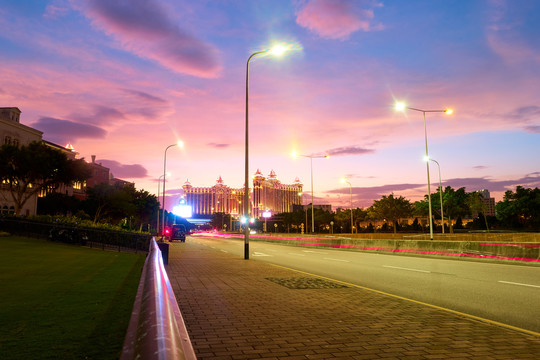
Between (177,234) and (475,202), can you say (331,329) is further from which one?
(475,202)

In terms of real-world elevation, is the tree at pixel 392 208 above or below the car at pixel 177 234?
above

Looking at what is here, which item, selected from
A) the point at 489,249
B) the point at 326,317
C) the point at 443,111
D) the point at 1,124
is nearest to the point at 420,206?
the point at 443,111

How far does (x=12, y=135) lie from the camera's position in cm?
5462

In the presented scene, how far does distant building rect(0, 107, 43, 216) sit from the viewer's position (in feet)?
173

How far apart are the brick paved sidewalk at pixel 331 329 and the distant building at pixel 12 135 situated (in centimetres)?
5218

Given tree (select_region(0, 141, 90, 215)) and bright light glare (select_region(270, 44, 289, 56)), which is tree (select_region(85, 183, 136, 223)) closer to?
tree (select_region(0, 141, 90, 215))

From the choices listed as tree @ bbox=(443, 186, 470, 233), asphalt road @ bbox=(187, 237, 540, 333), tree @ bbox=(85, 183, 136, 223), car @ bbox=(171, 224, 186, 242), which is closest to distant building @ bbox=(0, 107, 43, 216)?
tree @ bbox=(85, 183, 136, 223)

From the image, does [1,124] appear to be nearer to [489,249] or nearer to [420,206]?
[489,249]

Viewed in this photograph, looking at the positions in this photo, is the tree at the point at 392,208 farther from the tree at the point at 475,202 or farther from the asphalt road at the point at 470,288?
the asphalt road at the point at 470,288

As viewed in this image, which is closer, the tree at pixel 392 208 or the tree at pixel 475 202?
the tree at pixel 475 202

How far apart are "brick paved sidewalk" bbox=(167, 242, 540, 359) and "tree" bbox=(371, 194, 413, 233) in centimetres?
8966

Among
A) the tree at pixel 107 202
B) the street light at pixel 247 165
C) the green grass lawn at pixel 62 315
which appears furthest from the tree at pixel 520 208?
the green grass lawn at pixel 62 315

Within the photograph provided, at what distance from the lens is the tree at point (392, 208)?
9519 centimetres

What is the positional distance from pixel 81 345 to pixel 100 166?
103623mm
